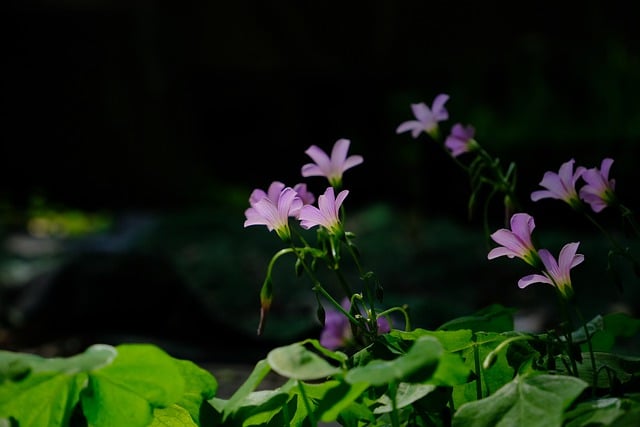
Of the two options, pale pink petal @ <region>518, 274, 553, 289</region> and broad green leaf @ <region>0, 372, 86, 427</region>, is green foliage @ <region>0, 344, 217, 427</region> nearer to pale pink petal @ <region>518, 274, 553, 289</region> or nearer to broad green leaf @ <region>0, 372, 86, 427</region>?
broad green leaf @ <region>0, 372, 86, 427</region>

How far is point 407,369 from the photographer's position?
95 cm

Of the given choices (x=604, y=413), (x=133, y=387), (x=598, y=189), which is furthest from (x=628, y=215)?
(x=133, y=387)

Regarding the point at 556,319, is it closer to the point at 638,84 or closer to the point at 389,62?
the point at 638,84

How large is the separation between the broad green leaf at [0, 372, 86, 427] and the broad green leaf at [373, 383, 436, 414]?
0.35 m

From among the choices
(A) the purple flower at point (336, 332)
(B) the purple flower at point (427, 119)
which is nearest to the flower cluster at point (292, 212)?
(B) the purple flower at point (427, 119)

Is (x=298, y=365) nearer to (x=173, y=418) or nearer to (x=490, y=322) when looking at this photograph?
(x=173, y=418)

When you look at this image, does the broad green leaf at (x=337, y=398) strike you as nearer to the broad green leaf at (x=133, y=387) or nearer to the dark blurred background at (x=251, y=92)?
the broad green leaf at (x=133, y=387)

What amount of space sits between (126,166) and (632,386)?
9.59 m

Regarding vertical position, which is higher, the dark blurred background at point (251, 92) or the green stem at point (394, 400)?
the dark blurred background at point (251, 92)

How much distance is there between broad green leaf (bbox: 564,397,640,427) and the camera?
3.14 ft

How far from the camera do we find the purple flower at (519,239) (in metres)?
1.15

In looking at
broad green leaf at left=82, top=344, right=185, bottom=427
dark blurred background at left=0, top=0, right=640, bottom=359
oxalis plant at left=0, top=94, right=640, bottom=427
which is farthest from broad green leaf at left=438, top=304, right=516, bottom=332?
dark blurred background at left=0, top=0, right=640, bottom=359

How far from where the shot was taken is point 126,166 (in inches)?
411

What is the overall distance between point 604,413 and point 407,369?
21cm
